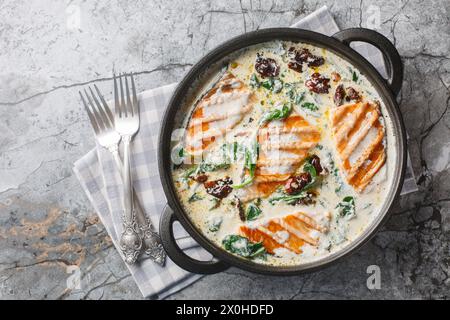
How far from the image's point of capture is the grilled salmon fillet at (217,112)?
242 centimetres

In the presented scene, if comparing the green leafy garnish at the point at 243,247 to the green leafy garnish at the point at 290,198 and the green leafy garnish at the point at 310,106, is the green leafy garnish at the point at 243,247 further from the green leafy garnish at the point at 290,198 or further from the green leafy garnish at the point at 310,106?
the green leafy garnish at the point at 310,106

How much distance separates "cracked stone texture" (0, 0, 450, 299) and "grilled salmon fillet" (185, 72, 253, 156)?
376 mm

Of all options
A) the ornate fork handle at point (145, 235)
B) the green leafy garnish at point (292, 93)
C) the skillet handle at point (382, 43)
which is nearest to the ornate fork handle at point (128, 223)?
the ornate fork handle at point (145, 235)

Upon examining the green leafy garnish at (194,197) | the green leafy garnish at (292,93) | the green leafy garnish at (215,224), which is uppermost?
the green leafy garnish at (292,93)

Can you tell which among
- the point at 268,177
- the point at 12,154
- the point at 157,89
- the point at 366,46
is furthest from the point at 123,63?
the point at 366,46

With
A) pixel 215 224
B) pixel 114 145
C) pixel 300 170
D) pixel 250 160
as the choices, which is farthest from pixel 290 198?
pixel 114 145

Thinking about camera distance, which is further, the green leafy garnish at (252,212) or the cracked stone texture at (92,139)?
the cracked stone texture at (92,139)

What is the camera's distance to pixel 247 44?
7.91 feet

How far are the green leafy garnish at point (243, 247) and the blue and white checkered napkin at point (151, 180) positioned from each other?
0.25m

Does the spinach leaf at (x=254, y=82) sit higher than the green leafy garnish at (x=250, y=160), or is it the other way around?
the spinach leaf at (x=254, y=82)

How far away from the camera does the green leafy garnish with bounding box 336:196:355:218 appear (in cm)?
239

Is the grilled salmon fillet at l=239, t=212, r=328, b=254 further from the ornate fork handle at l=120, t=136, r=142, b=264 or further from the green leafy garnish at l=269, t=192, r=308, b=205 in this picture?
the ornate fork handle at l=120, t=136, r=142, b=264

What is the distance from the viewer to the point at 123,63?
9.21 ft

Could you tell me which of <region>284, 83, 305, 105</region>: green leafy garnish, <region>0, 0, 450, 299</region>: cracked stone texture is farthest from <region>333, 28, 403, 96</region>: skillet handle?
<region>0, 0, 450, 299</region>: cracked stone texture
